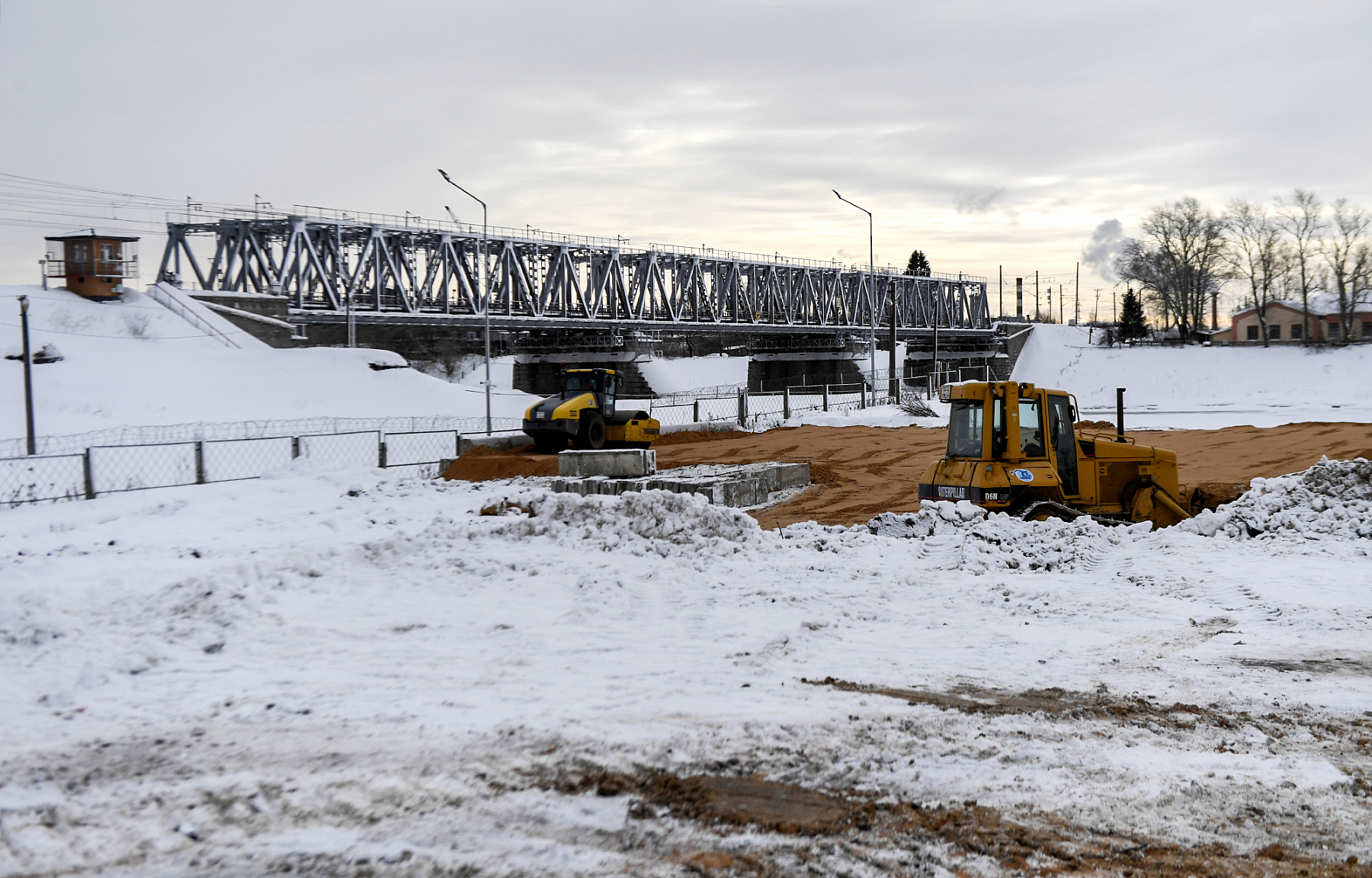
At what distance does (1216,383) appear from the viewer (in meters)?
66.4

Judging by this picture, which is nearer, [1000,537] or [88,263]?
[1000,537]

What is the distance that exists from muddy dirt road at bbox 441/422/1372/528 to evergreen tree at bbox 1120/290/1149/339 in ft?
188

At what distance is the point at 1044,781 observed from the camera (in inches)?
237

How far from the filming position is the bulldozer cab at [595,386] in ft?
94.7

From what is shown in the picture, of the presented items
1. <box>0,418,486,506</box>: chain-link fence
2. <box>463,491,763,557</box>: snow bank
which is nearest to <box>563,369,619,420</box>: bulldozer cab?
<box>0,418,486,506</box>: chain-link fence

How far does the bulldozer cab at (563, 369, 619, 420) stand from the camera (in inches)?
1137

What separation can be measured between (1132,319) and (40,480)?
297 feet

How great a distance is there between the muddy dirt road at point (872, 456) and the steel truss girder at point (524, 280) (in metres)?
14.6

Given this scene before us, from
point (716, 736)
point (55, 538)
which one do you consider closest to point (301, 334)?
point (55, 538)

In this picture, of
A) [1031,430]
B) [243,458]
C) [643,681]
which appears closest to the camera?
[643,681]

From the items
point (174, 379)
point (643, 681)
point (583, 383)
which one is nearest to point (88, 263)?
point (174, 379)

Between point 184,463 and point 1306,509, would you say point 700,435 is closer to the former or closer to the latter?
point 184,463

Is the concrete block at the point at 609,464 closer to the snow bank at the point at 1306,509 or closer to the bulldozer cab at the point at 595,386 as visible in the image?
the bulldozer cab at the point at 595,386

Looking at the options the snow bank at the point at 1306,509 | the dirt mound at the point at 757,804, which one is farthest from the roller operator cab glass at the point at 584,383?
the dirt mound at the point at 757,804
